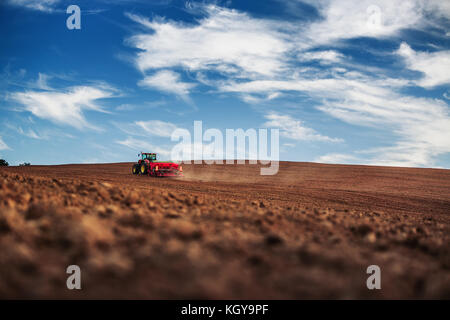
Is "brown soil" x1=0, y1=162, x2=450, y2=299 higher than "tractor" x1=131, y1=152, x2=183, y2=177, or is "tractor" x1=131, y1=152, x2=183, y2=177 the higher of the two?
"tractor" x1=131, y1=152, x2=183, y2=177

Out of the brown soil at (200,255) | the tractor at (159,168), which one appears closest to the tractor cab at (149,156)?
the tractor at (159,168)

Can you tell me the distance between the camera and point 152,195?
8.50m

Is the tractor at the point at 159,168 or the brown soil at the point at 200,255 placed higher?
the tractor at the point at 159,168

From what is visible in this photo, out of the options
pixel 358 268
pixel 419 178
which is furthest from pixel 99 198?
pixel 419 178

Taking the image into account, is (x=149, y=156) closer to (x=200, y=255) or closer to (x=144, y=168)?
(x=144, y=168)

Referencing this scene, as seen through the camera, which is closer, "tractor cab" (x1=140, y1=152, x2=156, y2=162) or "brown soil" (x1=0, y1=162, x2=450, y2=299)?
"brown soil" (x1=0, y1=162, x2=450, y2=299)

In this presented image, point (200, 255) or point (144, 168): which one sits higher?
point (144, 168)

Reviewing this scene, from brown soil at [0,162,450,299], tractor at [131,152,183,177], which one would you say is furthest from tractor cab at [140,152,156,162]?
brown soil at [0,162,450,299]

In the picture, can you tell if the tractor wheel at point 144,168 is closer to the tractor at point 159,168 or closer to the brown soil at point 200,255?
the tractor at point 159,168

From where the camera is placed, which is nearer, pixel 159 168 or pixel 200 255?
pixel 200 255

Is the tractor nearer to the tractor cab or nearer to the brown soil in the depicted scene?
→ the tractor cab

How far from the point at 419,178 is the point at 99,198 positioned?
41.1 meters

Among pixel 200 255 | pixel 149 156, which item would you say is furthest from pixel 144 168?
pixel 200 255
